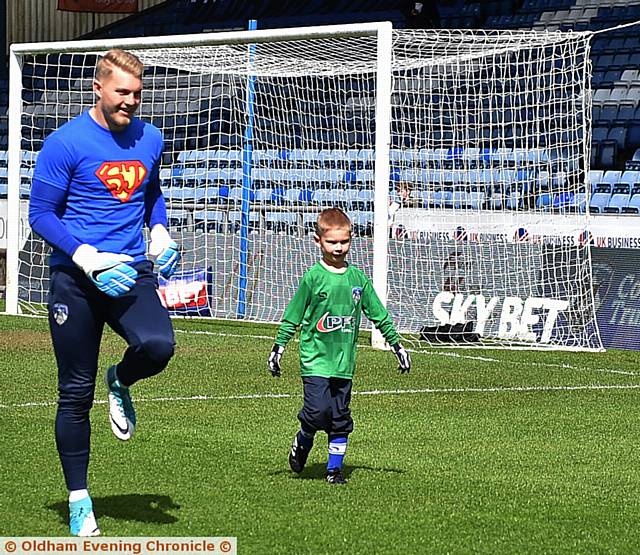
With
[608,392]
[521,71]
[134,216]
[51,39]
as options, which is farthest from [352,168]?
[51,39]

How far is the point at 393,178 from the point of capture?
1800 centimetres

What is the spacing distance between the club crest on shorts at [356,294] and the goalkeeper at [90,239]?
1.76m

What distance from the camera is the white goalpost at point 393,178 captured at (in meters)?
15.2

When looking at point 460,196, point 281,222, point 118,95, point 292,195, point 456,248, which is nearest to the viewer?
point 118,95

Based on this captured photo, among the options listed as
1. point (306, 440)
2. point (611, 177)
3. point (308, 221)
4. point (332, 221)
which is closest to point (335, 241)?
point (332, 221)

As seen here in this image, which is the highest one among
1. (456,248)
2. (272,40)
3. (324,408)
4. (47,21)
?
(47,21)

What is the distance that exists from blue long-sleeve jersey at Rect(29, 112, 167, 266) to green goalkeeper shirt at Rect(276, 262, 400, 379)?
1581 mm

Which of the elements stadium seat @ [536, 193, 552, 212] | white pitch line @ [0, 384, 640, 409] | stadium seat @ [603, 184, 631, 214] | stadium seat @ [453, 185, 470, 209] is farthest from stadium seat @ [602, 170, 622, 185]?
white pitch line @ [0, 384, 640, 409]

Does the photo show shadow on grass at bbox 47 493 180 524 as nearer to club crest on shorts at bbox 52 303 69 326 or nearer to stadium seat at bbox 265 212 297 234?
club crest on shorts at bbox 52 303 69 326

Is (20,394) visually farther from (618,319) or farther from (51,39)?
(51,39)

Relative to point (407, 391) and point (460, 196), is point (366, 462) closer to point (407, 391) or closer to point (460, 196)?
point (407, 391)

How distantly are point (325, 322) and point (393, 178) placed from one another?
36.7ft

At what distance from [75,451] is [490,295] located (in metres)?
10.6

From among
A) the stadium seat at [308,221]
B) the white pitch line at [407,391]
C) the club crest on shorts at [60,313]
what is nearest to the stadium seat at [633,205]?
the stadium seat at [308,221]
